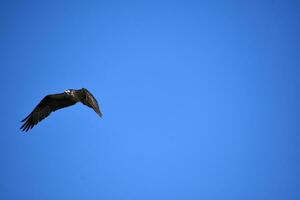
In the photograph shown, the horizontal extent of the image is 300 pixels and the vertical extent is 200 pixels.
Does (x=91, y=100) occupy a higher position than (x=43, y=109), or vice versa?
(x=43, y=109)

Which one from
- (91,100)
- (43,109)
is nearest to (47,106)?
(43,109)

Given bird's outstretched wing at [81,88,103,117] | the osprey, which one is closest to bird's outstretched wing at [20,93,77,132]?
the osprey

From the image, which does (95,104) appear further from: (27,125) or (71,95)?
(27,125)

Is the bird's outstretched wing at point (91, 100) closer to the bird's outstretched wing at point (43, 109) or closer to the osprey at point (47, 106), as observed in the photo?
the osprey at point (47, 106)

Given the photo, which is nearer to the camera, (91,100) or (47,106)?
(91,100)

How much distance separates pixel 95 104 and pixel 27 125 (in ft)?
17.4

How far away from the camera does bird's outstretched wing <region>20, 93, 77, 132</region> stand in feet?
73.2

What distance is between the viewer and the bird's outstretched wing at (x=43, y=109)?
73.2 ft

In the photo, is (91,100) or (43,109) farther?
(43,109)

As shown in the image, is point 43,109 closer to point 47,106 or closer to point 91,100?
point 47,106

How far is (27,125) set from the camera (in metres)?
22.5

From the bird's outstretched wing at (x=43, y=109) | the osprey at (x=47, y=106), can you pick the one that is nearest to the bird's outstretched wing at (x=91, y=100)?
the osprey at (x=47, y=106)

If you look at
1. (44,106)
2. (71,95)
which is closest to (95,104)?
(71,95)

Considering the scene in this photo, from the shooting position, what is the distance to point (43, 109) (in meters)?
22.7
